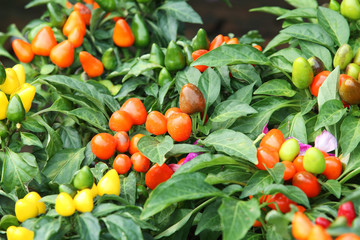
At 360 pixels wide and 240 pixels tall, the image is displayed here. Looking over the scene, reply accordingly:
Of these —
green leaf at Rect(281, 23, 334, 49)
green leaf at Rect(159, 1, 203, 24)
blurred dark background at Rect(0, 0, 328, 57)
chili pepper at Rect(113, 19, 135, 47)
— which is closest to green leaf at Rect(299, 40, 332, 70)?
green leaf at Rect(281, 23, 334, 49)

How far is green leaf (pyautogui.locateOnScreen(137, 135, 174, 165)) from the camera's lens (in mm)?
1098

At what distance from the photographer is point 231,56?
4.15 feet

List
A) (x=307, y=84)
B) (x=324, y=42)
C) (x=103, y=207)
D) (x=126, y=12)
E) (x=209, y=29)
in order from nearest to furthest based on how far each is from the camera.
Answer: (x=103, y=207), (x=307, y=84), (x=324, y=42), (x=126, y=12), (x=209, y=29)

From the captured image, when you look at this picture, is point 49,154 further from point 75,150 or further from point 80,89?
point 80,89

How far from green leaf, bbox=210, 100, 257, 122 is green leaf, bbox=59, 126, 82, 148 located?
1.35 feet

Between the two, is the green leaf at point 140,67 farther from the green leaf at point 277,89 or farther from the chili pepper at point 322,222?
the chili pepper at point 322,222

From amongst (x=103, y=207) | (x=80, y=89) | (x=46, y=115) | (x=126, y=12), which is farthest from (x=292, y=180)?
(x=126, y=12)

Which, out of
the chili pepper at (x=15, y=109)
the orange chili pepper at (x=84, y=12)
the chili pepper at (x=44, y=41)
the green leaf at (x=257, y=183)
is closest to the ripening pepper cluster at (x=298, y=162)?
the green leaf at (x=257, y=183)

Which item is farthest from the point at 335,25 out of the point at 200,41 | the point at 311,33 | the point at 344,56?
the point at 200,41

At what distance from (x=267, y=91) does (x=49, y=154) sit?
598 mm

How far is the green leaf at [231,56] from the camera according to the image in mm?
1249

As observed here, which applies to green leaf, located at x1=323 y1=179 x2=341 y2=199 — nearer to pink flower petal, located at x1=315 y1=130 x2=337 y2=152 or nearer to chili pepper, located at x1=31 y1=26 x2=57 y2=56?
pink flower petal, located at x1=315 y1=130 x2=337 y2=152

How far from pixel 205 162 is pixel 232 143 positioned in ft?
0.30

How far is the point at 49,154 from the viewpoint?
50.6 inches
